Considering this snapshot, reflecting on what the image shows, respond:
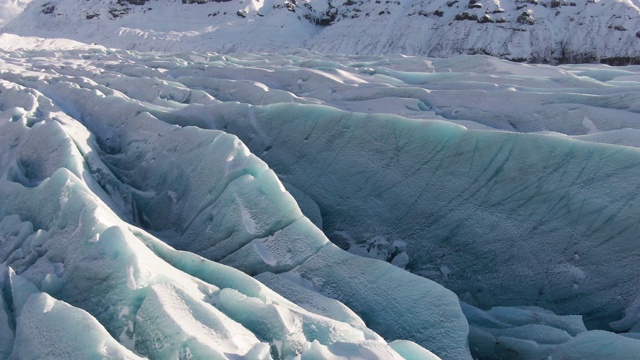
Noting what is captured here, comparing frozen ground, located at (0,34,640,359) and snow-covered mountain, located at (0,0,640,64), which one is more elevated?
frozen ground, located at (0,34,640,359)

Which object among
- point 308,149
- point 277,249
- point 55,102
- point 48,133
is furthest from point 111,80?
point 277,249

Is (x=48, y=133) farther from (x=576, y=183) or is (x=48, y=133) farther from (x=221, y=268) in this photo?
(x=576, y=183)

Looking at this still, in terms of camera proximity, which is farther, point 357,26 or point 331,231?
point 357,26

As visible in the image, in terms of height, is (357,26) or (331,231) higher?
(331,231)

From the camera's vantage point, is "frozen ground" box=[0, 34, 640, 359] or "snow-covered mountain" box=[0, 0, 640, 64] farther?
"snow-covered mountain" box=[0, 0, 640, 64]
